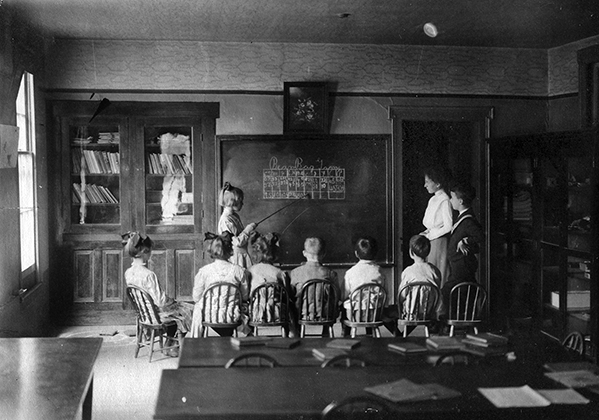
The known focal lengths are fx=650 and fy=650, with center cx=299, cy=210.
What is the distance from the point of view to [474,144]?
6.41m

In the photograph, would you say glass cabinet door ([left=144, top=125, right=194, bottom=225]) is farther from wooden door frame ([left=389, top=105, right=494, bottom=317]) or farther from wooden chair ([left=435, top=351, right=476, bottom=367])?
wooden chair ([left=435, top=351, right=476, bottom=367])

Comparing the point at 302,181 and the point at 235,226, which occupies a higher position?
the point at 302,181

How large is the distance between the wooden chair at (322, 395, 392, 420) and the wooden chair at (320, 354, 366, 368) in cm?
42

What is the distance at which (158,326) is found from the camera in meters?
4.43

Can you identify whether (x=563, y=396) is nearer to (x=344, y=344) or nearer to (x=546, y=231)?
(x=344, y=344)

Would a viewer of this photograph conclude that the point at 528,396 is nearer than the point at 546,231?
Yes

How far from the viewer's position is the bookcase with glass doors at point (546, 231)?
15.8 ft

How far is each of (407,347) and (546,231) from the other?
291 cm

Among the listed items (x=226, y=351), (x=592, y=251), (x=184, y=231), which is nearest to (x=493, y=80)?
(x=592, y=251)

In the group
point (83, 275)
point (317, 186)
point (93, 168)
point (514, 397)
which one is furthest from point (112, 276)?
point (514, 397)

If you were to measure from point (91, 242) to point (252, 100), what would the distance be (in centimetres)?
199

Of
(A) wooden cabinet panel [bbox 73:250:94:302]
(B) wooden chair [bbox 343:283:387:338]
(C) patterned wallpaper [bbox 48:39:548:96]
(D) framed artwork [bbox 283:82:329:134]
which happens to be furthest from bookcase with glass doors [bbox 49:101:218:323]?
(B) wooden chair [bbox 343:283:387:338]

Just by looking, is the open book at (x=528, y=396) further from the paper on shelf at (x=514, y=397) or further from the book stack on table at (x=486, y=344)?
the book stack on table at (x=486, y=344)

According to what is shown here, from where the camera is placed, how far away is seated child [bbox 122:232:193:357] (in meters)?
4.52
